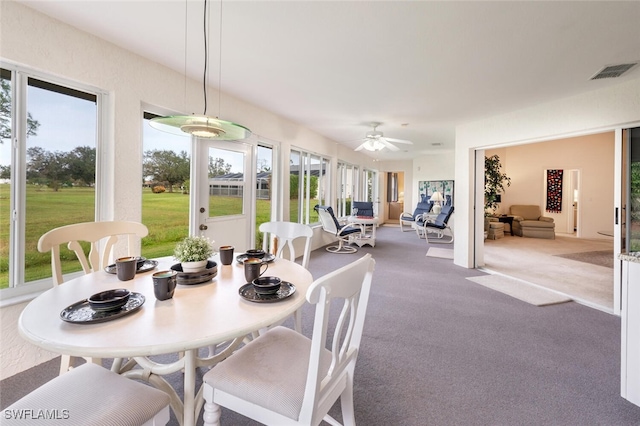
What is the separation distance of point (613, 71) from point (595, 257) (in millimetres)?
4266

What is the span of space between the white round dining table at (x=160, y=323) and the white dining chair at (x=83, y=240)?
28cm

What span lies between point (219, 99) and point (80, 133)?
1503mm

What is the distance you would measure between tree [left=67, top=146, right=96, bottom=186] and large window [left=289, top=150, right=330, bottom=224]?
305 cm

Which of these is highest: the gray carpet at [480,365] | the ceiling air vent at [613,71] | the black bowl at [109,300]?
the ceiling air vent at [613,71]

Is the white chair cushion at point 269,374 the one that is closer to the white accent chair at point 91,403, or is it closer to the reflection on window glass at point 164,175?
the white accent chair at point 91,403

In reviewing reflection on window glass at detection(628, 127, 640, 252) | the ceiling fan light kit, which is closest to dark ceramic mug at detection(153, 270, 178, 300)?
the ceiling fan light kit

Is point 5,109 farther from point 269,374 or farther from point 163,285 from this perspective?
point 269,374

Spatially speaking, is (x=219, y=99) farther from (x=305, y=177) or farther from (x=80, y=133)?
(x=305, y=177)

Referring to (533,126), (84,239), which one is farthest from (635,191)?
(84,239)

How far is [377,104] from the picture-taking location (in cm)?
384

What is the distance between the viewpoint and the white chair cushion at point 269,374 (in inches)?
40.5

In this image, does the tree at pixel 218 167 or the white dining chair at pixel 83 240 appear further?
the tree at pixel 218 167

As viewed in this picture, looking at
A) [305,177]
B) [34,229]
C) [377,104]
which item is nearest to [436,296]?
[377,104]

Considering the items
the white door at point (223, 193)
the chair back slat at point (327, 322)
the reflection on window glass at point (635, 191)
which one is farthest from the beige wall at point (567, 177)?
the chair back slat at point (327, 322)
